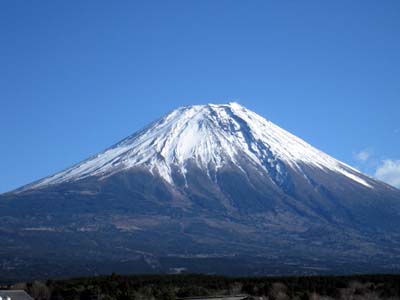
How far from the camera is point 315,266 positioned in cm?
12544

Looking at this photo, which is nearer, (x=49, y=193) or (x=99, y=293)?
(x=99, y=293)

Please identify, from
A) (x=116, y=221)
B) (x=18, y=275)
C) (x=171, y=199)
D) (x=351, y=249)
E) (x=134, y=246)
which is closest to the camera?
(x=18, y=275)

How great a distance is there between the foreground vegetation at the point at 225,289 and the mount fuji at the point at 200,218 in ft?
125

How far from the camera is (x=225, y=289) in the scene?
6956 cm

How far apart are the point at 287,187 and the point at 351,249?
37.7 metres

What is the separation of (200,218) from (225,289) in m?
92.0

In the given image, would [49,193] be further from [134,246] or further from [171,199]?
[134,246]

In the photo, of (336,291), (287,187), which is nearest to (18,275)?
(336,291)

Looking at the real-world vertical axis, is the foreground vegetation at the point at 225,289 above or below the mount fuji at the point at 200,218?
below

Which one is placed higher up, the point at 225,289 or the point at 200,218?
the point at 200,218

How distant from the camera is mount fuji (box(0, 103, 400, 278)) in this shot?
414 ft

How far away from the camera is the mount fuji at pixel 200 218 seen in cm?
12619

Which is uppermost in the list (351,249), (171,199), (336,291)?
(171,199)

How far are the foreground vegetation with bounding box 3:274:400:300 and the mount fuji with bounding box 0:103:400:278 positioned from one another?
3803 cm
